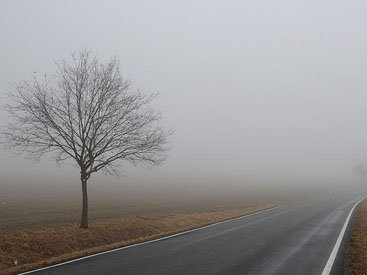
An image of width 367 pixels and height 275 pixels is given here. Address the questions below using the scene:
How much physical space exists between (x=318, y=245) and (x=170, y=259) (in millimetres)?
6242

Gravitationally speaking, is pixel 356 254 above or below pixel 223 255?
below

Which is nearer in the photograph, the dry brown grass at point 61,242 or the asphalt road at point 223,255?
the asphalt road at point 223,255

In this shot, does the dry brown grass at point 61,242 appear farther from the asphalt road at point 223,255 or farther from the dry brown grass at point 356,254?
the dry brown grass at point 356,254

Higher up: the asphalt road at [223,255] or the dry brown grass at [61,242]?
the dry brown grass at [61,242]

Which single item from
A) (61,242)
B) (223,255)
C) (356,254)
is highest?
(61,242)

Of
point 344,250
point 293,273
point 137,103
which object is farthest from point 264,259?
point 137,103

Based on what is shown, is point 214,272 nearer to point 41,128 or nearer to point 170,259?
point 170,259

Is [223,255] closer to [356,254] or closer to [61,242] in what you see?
[356,254]

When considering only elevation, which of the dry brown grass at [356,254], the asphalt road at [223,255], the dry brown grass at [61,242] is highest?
the dry brown grass at [61,242]

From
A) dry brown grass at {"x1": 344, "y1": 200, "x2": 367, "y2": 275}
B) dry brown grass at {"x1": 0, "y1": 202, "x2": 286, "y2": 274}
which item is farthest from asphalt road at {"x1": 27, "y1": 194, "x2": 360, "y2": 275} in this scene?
dry brown grass at {"x1": 0, "y1": 202, "x2": 286, "y2": 274}

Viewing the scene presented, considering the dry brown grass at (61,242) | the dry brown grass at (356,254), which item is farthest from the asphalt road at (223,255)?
the dry brown grass at (61,242)

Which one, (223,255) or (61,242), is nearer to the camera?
(223,255)

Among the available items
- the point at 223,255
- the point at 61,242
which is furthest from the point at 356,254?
the point at 61,242

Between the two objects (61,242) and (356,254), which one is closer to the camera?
(356,254)
